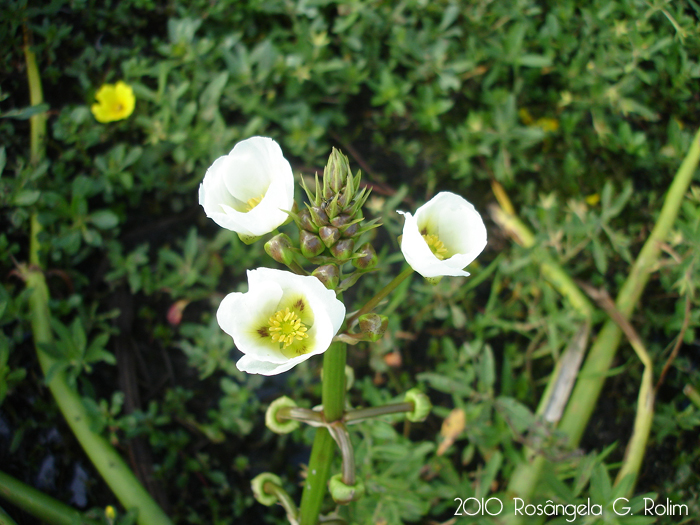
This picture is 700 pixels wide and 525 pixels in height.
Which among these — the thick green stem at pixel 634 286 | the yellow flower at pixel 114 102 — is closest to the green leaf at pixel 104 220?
the yellow flower at pixel 114 102

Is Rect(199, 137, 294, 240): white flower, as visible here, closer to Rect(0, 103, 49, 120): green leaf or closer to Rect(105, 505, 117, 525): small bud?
Rect(0, 103, 49, 120): green leaf

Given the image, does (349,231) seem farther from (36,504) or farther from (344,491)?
(36,504)

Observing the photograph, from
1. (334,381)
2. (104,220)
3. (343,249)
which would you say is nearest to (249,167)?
(343,249)

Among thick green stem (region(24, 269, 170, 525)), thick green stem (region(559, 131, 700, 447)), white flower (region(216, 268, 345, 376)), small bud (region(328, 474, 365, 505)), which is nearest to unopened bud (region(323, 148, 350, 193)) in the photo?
white flower (region(216, 268, 345, 376))

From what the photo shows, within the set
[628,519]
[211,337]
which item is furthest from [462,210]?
[211,337]

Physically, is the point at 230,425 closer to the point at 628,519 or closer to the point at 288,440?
the point at 288,440
